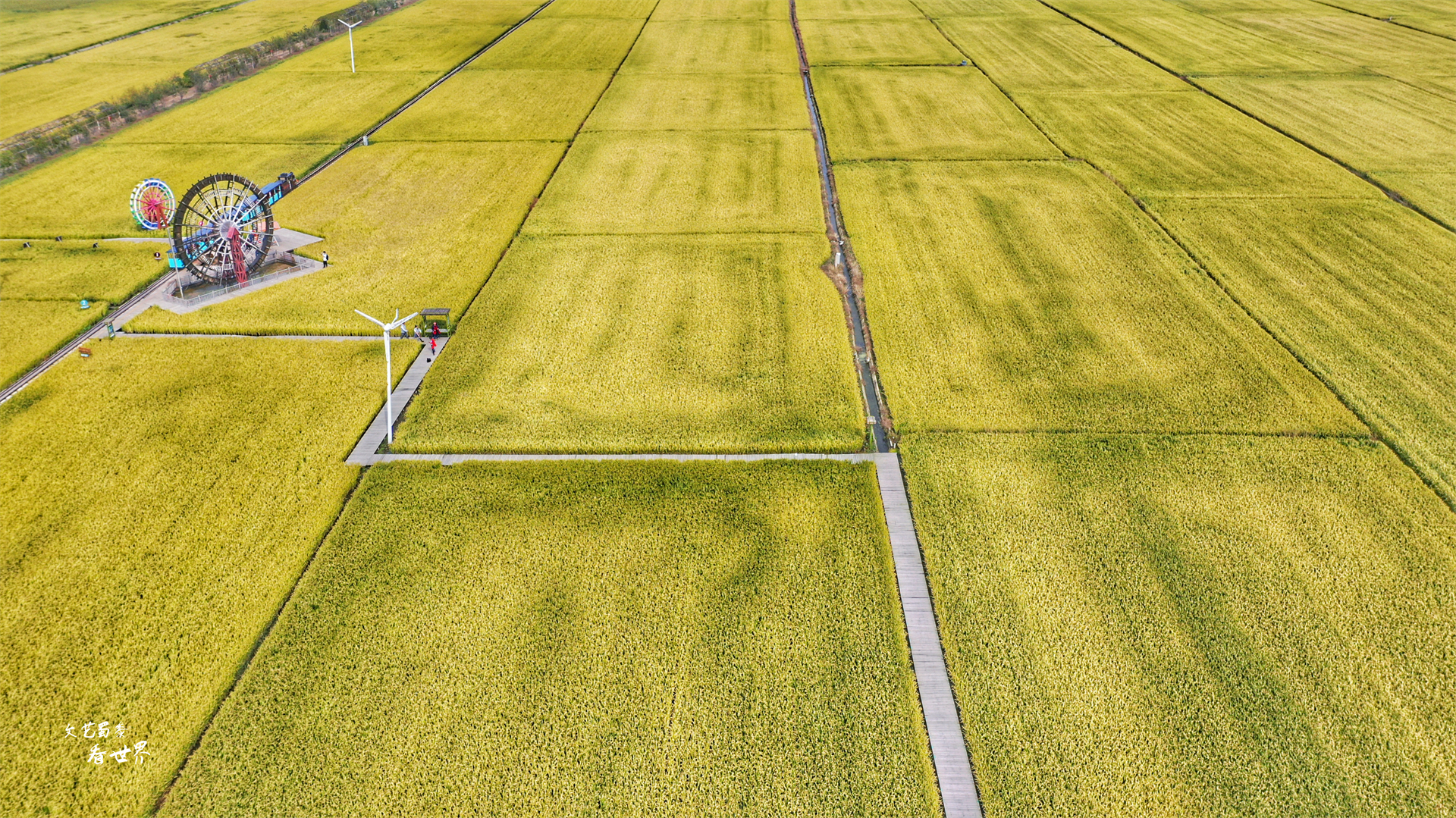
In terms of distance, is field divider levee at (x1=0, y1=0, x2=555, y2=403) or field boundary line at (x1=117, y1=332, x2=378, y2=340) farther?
field boundary line at (x1=117, y1=332, x2=378, y2=340)

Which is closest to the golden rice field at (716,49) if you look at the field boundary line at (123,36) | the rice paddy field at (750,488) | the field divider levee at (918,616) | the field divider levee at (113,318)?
the rice paddy field at (750,488)

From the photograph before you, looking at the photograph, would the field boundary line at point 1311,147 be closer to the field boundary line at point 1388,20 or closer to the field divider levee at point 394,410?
the field boundary line at point 1388,20

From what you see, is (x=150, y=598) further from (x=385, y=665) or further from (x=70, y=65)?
(x=70, y=65)

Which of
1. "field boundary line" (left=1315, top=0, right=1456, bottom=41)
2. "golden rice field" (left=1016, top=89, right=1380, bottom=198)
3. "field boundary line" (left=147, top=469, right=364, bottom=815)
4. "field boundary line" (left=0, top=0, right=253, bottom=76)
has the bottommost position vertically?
"field boundary line" (left=147, top=469, right=364, bottom=815)

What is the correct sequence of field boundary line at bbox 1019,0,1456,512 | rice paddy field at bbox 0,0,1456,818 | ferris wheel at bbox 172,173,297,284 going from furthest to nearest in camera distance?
ferris wheel at bbox 172,173,297,284, field boundary line at bbox 1019,0,1456,512, rice paddy field at bbox 0,0,1456,818

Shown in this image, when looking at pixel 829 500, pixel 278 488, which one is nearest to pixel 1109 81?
pixel 829 500

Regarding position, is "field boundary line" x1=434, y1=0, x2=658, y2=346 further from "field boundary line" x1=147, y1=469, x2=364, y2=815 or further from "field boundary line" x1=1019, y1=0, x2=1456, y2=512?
"field boundary line" x1=1019, y1=0, x2=1456, y2=512

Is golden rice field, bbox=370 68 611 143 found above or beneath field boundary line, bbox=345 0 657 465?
above

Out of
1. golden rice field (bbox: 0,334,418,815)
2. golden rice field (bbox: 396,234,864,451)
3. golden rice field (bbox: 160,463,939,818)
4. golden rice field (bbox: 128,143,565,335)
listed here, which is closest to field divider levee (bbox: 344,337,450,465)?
golden rice field (bbox: 0,334,418,815)
